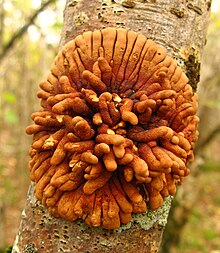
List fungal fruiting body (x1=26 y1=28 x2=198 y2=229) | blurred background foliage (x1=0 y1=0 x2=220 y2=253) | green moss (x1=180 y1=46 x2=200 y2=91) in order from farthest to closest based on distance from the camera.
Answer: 1. blurred background foliage (x1=0 y1=0 x2=220 y2=253)
2. green moss (x1=180 y1=46 x2=200 y2=91)
3. fungal fruiting body (x1=26 y1=28 x2=198 y2=229)

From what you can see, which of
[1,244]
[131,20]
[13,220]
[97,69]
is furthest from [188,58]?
[13,220]

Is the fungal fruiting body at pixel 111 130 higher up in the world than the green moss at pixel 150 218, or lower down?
higher up

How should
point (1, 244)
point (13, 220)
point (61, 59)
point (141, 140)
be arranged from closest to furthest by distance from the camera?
point (141, 140)
point (61, 59)
point (1, 244)
point (13, 220)

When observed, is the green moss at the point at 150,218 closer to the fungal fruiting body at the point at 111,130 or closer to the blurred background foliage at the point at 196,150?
the fungal fruiting body at the point at 111,130

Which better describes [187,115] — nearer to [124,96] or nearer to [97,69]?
[124,96]

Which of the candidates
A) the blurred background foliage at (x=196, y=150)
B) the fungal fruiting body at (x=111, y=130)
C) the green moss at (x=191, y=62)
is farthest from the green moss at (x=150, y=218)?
the blurred background foliage at (x=196, y=150)

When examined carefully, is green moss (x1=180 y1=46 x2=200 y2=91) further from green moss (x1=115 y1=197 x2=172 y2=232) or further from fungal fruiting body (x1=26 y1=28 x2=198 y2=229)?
green moss (x1=115 y1=197 x2=172 y2=232)

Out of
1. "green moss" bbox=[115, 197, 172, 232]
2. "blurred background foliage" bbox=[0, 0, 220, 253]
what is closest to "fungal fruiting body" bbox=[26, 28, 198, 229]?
"green moss" bbox=[115, 197, 172, 232]
